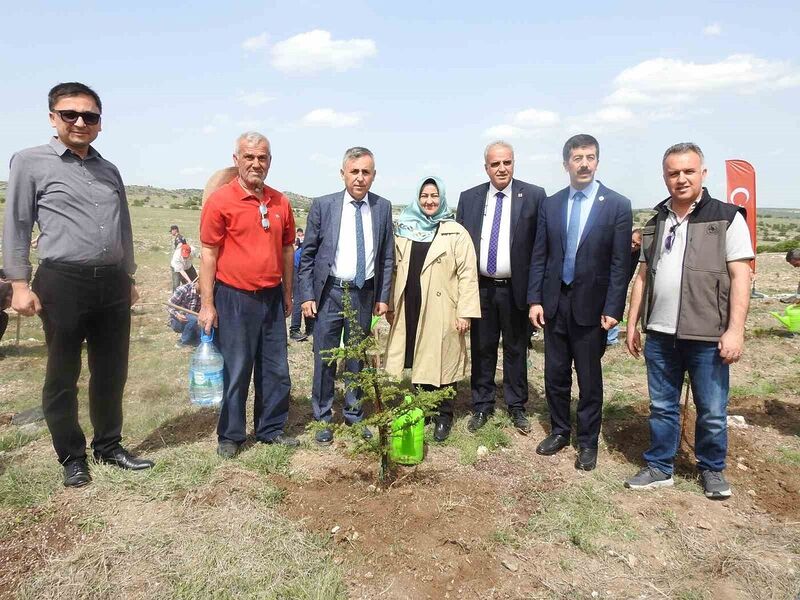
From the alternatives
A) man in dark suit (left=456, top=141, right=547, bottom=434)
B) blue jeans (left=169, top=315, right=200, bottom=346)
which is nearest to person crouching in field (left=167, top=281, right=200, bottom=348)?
blue jeans (left=169, top=315, right=200, bottom=346)

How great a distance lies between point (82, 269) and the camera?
347cm

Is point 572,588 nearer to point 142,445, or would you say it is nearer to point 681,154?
point 681,154

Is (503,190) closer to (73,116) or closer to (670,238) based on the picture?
(670,238)

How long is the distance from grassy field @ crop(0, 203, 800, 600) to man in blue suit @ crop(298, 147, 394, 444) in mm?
899

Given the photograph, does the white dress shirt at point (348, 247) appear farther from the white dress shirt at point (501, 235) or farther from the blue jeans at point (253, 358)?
the white dress shirt at point (501, 235)

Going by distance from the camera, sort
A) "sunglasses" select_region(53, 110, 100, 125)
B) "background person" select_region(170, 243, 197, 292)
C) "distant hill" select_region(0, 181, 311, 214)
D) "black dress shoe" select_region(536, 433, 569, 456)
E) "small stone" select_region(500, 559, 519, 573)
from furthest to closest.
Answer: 1. "distant hill" select_region(0, 181, 311, 214)
2. "background person" select_region(170, 243, 197, 292)
3. "black dress shoe" select_region(536, 433, 569, 456)
4. "sunglasses" select_region(53, 110, 100, 125)
5. "small stone" select_region(500, 559, 519, 573)

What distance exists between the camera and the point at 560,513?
3.41 meters

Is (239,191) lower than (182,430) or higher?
higher

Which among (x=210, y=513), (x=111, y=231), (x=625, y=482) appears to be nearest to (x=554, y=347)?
(x=625, y=482)

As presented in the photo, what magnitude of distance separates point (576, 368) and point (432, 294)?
1.29m

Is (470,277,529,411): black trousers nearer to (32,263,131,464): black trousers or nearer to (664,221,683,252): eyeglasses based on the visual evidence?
(664,221,683,252): eyeglasses

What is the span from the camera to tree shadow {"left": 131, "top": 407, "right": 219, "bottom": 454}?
4.50 metres

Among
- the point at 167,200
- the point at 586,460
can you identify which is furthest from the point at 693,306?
the point at 167,200

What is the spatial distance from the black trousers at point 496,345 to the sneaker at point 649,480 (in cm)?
124
